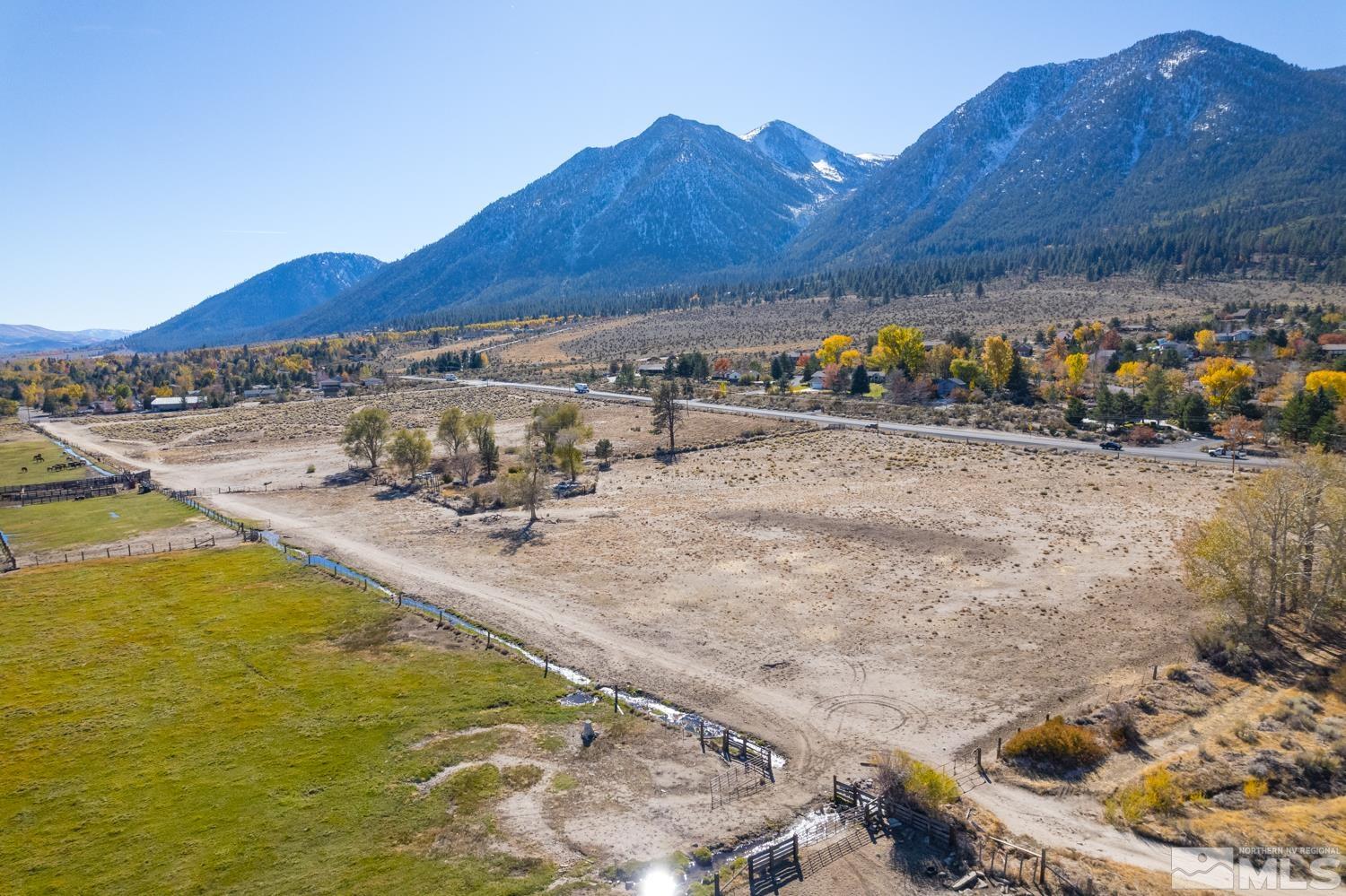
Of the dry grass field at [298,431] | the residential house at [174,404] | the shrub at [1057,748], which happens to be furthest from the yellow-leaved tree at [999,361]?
the residential house at [174,404]

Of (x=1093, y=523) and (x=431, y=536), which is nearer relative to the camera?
(x=1093, y=523)

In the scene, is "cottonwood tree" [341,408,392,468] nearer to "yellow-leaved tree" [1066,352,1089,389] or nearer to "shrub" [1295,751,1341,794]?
"shrub" [1295,751,1341,794]

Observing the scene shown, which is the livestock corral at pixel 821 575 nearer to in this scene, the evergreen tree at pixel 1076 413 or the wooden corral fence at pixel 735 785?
the wooden corral fence at pixel 735 785

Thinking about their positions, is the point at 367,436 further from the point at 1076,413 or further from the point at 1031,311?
the point at 1031,311

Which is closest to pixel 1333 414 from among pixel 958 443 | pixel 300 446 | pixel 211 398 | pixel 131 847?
pixel 958 443

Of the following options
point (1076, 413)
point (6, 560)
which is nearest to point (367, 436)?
point (6, 560)

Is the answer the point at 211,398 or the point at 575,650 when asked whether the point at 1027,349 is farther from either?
the point at 211,398

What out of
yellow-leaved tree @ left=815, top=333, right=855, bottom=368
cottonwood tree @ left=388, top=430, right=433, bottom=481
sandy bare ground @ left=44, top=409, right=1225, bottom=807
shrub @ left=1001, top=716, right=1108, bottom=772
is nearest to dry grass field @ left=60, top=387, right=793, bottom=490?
cottonwood tree @ left=388, top=430, right=433, bottom=481
